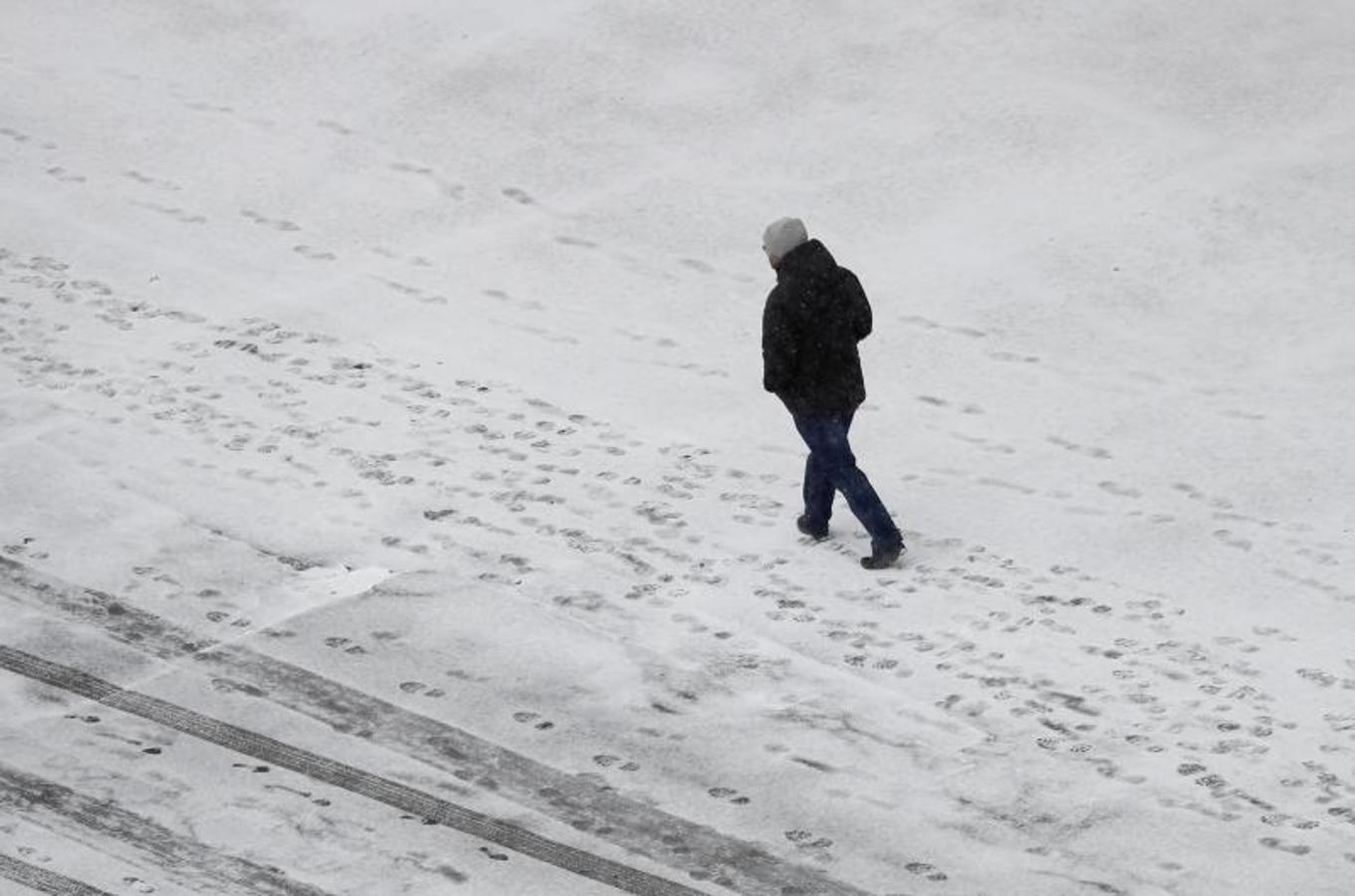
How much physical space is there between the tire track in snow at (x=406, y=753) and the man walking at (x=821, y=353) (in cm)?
239

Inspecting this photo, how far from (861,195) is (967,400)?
2.56 m

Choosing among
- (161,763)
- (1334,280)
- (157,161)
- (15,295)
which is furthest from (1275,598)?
(157,161)

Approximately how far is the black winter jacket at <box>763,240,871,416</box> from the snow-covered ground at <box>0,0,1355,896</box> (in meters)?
0.76

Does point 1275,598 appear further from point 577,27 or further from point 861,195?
point 577,27

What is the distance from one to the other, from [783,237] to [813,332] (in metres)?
0.43

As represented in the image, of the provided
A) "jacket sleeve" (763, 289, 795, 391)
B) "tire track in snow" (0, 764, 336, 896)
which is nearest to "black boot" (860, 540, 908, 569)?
"jacket sleeve" (763, 289, 795, 391)

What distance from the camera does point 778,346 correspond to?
10.3 metres

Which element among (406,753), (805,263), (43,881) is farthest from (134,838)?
(805,263)

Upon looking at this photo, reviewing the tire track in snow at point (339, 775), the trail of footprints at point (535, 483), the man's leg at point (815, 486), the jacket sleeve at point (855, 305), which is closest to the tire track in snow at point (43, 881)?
the tire track in snow at point (339, 775)

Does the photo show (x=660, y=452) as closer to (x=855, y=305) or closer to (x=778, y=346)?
(x=778, y=346)

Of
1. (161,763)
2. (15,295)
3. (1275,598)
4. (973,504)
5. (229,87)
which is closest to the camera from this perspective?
(161,763)

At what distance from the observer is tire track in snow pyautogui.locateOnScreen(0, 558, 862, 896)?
798cm

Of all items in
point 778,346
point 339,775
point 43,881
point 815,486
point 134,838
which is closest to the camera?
point 43,881

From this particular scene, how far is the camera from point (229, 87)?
53.3 feet
